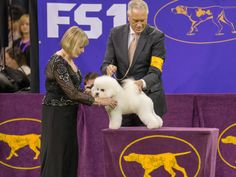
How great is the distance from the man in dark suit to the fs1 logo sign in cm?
142

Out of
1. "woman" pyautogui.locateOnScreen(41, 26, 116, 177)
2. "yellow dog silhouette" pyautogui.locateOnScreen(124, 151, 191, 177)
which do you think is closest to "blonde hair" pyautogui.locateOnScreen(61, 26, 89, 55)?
"woman" pyautogui.locateOnScreen(41, 26, 116, 177)

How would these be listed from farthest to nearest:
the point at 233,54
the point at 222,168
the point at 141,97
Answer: the point at 233,54 → the point at 222,168 → the point at 141,97

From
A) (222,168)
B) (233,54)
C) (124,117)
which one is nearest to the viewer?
(124,117)

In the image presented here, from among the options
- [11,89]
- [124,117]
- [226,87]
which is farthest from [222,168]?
[11,89]

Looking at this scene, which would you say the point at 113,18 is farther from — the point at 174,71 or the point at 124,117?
the point at 124,117

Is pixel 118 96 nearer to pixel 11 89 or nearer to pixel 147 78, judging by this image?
pixel 147 78

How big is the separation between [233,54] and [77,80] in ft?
6.36

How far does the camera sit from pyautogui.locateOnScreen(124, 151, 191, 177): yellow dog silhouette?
3.64 meters

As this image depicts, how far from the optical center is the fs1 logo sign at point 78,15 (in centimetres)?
524

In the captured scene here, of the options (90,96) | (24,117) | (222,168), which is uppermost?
(90,96)

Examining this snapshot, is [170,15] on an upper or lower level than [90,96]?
upper

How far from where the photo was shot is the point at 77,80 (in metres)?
3.76

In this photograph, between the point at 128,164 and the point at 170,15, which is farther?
the point at 170,15

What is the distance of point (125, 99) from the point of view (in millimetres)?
3566
